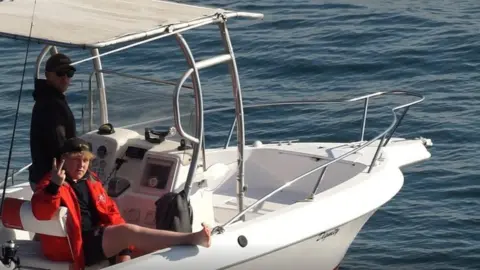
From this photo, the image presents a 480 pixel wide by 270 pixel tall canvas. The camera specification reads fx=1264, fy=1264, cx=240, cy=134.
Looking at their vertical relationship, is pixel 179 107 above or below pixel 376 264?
above

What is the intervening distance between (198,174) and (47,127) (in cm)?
110

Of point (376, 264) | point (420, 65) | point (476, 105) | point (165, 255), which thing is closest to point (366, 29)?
point (420, 65)

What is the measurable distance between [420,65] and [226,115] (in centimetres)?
300

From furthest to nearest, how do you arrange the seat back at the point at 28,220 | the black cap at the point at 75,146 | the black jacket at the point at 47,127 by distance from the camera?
the black jacket at the point at 47,127 < the seat back at the point at 28,220 < the black cap at the point at 75,146

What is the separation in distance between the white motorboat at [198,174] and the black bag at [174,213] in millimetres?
119

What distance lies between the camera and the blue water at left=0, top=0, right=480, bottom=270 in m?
11.1

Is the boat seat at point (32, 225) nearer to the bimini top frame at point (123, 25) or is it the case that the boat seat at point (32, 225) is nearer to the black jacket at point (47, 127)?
the black jacket at point (47, 127)

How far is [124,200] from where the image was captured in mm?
8656

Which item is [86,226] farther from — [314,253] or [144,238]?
[314,253]

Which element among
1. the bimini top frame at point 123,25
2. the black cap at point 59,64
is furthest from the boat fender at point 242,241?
the black cap at point 59,64

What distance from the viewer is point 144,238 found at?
782cm

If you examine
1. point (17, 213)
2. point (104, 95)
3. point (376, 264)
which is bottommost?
point (376, 264)

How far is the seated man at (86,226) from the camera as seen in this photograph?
7691 mm

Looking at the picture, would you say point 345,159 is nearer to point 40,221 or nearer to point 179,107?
point 179,107
